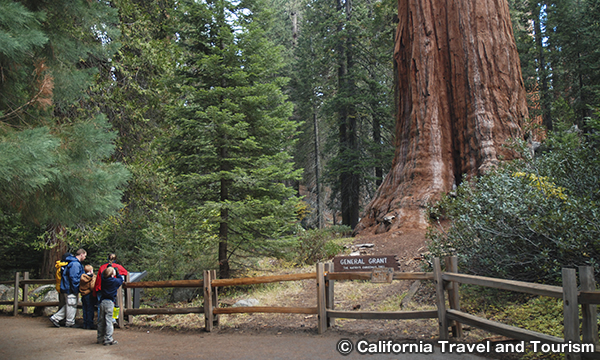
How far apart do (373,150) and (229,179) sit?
14.8 meters

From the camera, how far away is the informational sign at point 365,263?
Result: 22.6 ft

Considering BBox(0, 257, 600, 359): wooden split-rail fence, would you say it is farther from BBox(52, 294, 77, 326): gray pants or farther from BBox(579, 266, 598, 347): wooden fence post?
BBox(52, 294, 77, 326): gray pants

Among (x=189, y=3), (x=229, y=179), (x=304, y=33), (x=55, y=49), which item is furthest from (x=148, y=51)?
(x=304, y=33)

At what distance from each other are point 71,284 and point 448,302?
7.62m

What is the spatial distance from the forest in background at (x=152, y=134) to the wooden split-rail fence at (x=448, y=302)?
7.17ft

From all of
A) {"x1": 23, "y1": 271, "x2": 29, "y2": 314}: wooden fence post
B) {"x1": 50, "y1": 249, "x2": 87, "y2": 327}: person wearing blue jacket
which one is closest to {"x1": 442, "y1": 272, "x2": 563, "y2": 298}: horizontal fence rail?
{"x1": 50, "y1": 249, "x2": 87, "y2": 327}: person wearing blue jacket

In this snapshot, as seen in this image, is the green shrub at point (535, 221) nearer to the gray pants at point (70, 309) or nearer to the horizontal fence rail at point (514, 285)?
the horizontal fence rail at point (514, 285)

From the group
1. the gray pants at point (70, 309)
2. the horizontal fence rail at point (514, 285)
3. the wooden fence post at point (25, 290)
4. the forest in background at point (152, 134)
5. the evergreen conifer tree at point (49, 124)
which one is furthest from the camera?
the wooden fence post at point (25, 290)

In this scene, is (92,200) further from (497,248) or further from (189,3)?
(189,3)

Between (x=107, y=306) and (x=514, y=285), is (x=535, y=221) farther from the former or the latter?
(x=107, y=306)

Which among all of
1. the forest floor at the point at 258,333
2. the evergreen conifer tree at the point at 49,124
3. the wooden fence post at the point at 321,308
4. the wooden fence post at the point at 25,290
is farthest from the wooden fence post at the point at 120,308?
the wooden fence post at the point at 321,308

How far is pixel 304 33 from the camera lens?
3281 centimetres

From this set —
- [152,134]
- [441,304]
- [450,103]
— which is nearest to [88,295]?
[441,304]

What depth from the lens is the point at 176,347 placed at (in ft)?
22.3
